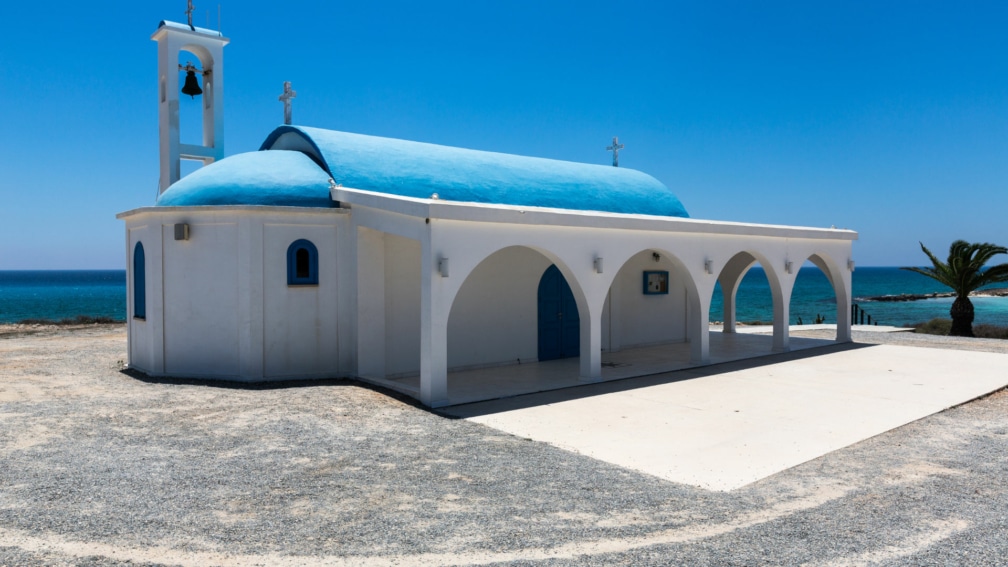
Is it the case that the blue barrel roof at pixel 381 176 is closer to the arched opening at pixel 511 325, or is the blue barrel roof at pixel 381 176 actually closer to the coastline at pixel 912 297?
the arched opening at pixel 511 325

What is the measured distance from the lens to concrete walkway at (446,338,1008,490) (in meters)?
7.58

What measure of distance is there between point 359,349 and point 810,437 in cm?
740

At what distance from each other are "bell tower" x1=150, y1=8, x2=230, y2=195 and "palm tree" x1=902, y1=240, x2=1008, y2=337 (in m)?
23.9

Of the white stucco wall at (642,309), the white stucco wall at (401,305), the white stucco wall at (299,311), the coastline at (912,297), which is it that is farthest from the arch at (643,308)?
the coastline at (912,297)

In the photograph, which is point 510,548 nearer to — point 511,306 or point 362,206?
point 362,206

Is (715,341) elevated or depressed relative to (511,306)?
depressed

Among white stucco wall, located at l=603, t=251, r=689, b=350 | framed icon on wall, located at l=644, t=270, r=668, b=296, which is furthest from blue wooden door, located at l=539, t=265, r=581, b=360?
framed icon on wall, located at l=644, t=270, r=668, b=296

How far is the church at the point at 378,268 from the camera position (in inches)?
432

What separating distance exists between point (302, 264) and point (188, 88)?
685 centimetres

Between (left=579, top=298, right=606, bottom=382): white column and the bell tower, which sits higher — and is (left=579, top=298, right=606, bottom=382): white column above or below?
below

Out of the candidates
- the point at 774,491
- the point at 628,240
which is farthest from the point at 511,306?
the point at 774,491

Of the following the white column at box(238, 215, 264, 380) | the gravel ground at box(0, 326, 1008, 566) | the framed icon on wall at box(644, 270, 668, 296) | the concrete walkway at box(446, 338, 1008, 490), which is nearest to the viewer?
the gravel ground at box(0, 326, 1008, 566)

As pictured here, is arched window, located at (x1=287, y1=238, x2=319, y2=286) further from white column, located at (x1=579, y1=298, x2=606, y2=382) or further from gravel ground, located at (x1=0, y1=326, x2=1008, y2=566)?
white column, located at (x1=579, y1=298, x2=606, y2=382)

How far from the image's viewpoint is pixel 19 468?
272 inches
